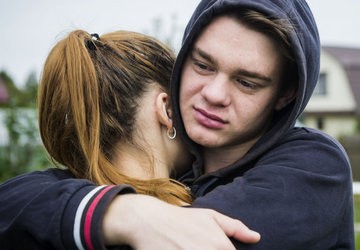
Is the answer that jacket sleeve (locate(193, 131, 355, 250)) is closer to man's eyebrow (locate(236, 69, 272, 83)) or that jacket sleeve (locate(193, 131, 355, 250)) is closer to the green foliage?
man's eyebrow (locate(236, 69, 272, 83))

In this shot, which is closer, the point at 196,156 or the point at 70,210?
the point at 70,210

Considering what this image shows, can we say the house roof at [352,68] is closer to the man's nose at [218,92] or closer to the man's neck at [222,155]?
the man's neck at [222,155]

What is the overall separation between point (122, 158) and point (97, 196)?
0.65m

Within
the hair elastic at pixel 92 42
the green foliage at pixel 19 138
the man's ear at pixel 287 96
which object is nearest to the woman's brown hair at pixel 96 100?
the hair elastic at pixel 92 42

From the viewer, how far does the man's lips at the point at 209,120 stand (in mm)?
1820

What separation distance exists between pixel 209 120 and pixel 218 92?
0.19 metres

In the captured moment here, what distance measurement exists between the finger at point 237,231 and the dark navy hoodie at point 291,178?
0.04m

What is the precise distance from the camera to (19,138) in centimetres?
684

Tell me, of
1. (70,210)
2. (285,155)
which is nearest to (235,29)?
(285,155)

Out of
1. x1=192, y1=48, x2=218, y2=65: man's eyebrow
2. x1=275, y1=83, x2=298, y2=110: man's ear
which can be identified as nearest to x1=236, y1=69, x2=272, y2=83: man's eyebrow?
x1=192, y1=48, x2=218, y2=65: man's eyebrow

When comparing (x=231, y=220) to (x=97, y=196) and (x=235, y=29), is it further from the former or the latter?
(x=235, y=29)

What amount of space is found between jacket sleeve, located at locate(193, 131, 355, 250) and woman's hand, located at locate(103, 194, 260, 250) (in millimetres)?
74

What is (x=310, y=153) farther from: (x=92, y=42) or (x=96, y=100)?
(x=92, y=42)

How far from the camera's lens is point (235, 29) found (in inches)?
67.0
